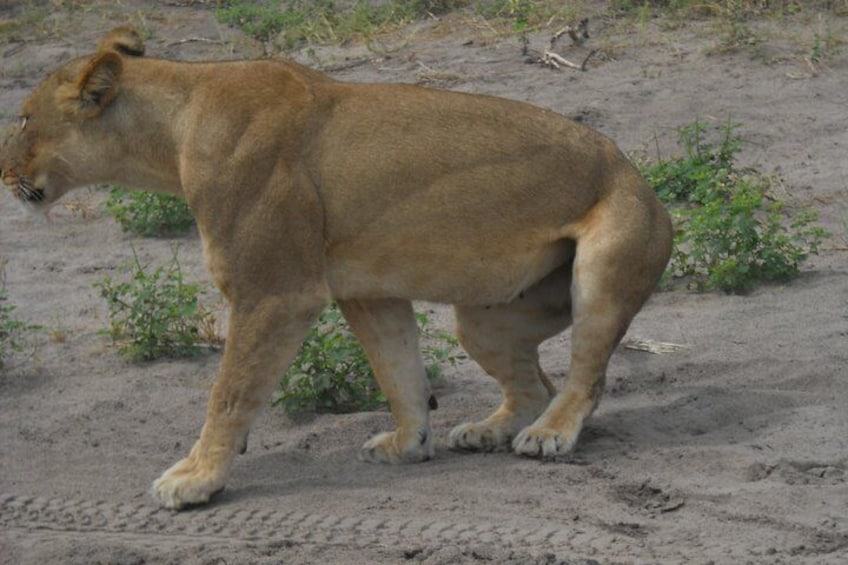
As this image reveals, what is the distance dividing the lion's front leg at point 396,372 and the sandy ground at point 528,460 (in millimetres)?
107

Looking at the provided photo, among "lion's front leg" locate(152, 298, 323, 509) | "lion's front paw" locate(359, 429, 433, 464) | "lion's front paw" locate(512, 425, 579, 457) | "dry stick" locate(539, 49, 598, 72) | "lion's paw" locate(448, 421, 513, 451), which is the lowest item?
"dry stick" locate(539, 49, 598, 72)

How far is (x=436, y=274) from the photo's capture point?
6828 millimetres

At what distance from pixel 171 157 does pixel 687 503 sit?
2376 millimetres

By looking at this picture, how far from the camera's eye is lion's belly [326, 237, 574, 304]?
267 inches

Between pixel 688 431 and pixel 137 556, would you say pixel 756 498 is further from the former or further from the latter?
pixel 137 556

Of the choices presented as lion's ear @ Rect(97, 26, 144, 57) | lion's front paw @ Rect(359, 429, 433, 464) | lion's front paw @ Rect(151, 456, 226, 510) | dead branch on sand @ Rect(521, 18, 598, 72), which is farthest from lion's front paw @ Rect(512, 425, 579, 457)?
dead branch on sand @ Rect(521, 18, 598, 72)

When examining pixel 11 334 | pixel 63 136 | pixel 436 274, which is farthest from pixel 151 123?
pixel 11 334

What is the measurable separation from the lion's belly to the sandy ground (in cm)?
68

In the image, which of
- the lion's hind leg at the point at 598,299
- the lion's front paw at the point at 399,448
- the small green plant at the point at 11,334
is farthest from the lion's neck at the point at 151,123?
the small green plant at the point at 11,334

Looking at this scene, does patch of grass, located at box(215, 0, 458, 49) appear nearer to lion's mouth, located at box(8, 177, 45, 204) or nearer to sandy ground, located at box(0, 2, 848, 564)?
sandy ground, located at box(0, 2, 848, 564)

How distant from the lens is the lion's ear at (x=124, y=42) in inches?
282

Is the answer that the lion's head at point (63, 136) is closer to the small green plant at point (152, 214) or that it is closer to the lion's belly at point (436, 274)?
the lion's belly at point (436, 274)

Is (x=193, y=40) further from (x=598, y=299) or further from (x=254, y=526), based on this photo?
(x=254, y=526)

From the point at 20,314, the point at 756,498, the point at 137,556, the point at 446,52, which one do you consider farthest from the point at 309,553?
the point at 446,52
